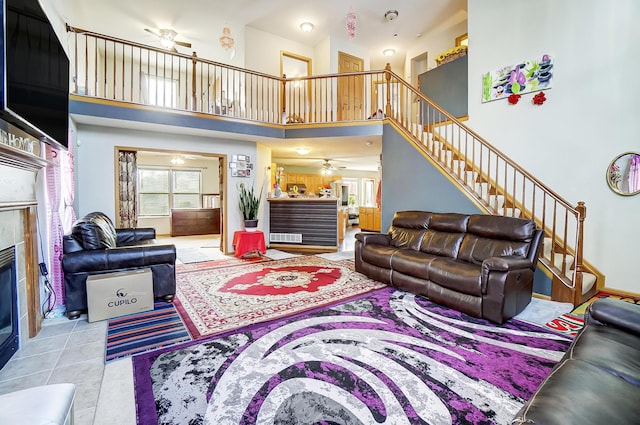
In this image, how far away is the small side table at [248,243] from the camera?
5.38m

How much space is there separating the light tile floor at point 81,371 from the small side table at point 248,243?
2.80 m

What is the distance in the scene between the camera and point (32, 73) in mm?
1931

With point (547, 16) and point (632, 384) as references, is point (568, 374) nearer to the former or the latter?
point (632, 384)

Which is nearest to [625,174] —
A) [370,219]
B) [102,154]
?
[370,219]

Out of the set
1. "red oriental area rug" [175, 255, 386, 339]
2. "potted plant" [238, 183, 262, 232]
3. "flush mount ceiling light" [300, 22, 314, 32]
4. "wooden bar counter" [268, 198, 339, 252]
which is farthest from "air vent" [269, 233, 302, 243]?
"flush mount ceiling light" [300, 22, 314, 32]

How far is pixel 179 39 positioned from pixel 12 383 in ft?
23.8

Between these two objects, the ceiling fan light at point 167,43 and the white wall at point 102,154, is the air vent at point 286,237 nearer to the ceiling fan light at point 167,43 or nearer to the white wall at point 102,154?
the white wall at point 102,154

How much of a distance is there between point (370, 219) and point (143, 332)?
8399 mm

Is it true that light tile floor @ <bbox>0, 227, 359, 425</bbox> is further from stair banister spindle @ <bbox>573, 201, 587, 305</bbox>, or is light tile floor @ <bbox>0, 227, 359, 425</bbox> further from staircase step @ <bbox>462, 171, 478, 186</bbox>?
staircase step @ <bbox>462, 171, 478, 186</bbox>

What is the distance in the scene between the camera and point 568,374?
1058 mm

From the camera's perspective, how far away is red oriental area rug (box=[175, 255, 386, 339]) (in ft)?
9.02

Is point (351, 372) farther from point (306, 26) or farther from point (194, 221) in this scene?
point (194, 221)

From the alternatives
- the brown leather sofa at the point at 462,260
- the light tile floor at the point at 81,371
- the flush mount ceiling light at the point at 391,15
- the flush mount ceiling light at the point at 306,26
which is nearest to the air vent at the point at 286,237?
the brown leather sofa at the point at 462,260

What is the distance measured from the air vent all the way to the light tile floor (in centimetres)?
403
